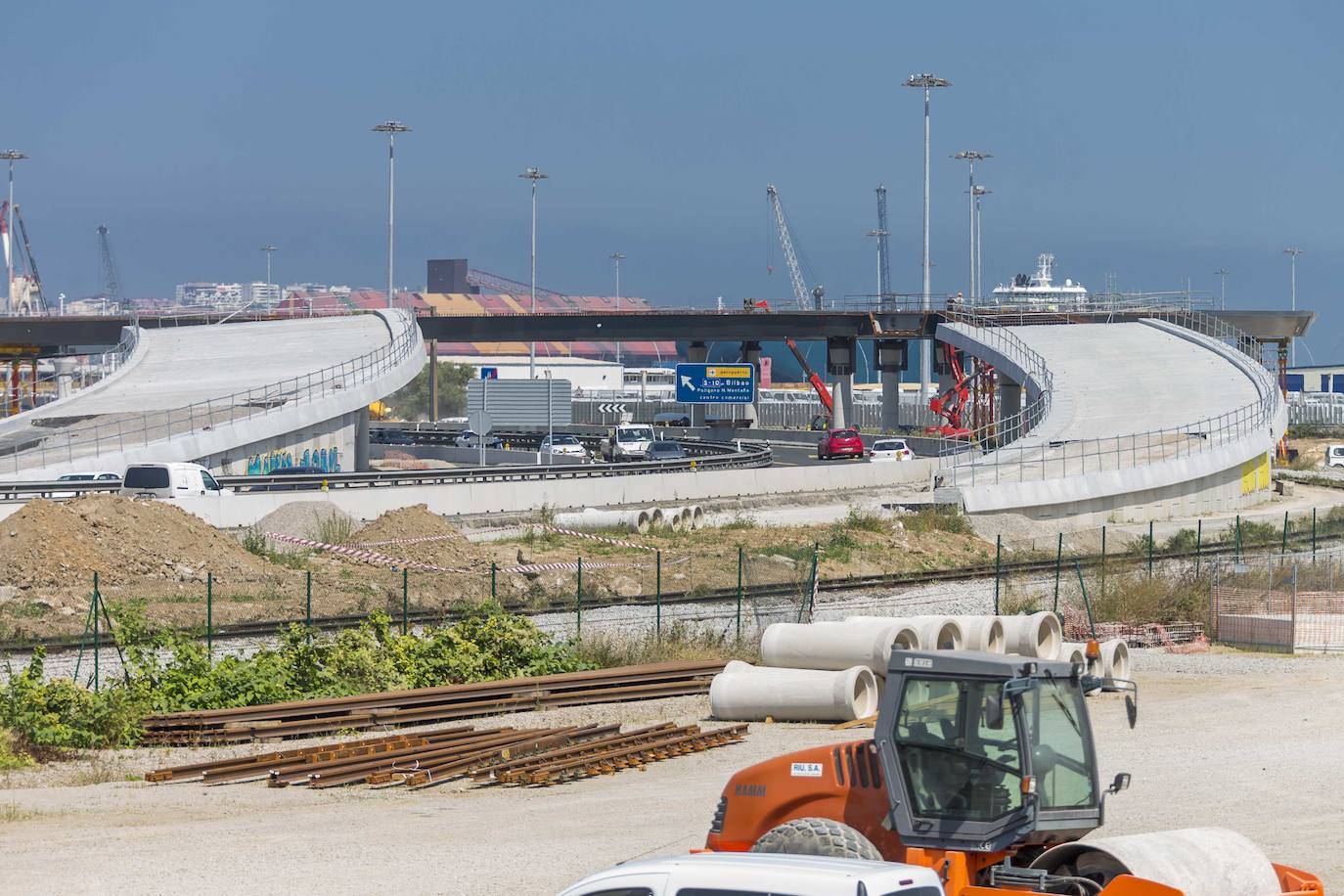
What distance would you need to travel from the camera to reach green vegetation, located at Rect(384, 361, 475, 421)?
194750mm

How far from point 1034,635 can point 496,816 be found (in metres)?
11.0

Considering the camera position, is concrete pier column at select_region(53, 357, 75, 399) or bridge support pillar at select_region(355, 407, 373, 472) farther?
concrete pier column at select_region(53, 357, 75, 399)

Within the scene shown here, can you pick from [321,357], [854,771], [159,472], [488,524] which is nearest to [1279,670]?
[854,771]

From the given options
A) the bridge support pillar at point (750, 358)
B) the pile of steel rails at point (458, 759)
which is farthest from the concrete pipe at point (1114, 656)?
the bridge support pillar at point (750, 358)

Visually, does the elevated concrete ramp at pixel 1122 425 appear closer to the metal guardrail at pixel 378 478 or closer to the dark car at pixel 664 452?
the metal guardrail at pixel 378 478

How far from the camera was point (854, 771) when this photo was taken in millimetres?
10852

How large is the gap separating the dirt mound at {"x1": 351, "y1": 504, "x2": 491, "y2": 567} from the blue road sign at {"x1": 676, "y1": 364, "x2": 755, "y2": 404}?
187ft

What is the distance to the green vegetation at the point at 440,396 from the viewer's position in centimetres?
19475

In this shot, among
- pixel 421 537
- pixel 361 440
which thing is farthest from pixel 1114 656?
pixel 361 440

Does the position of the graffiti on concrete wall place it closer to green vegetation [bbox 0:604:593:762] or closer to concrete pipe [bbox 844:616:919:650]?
green vegetation [bbox 0:604:593:762]

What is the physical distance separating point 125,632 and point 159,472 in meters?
22.9

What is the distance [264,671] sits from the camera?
77.9 ft

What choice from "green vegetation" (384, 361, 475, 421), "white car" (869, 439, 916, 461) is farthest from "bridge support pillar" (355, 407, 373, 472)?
"green vegetation" (384, 361, 475, 421)

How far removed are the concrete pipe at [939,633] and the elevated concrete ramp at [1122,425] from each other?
2646cm
